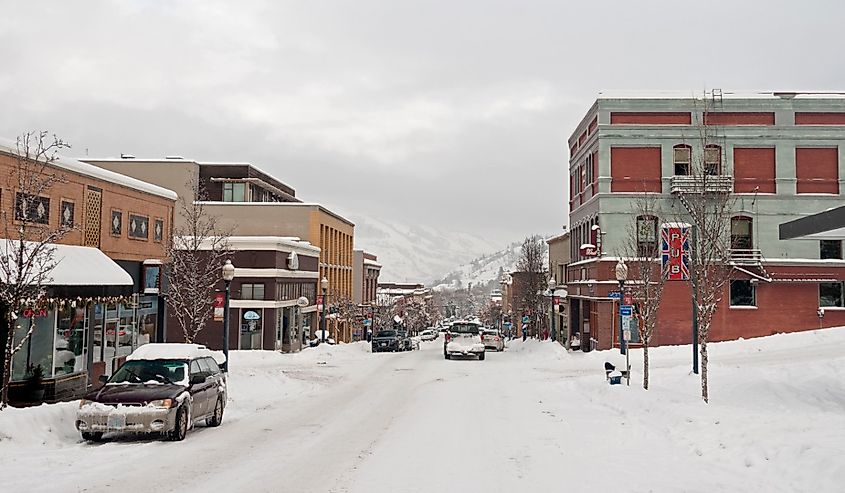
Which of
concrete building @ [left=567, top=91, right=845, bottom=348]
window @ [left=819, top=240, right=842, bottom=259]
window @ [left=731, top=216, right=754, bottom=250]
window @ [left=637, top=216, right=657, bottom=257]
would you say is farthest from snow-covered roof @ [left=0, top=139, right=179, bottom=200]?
window @ [left=819, top=240, right=842, bottom=259]

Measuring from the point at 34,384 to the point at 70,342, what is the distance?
2.29 metres

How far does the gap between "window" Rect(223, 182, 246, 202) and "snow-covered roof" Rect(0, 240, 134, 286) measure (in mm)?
42826

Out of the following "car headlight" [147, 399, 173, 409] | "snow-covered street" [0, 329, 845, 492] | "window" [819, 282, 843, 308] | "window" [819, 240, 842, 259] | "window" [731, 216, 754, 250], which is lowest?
Result: "snow-covered street" [0, 329, 845, 492]

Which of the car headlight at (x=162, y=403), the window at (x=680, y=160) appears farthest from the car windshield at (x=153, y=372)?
the window at (x=680, y=160)

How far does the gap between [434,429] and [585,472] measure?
4.97 meters

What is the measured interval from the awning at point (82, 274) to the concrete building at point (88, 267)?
0.11 feet

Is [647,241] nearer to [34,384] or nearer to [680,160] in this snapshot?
[680,160]

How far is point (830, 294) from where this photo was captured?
40125 mm

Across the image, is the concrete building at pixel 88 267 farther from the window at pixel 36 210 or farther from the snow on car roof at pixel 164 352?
the snow on car roof at pixel 164 352

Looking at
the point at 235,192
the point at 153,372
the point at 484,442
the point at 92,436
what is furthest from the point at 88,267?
the point at 235,192

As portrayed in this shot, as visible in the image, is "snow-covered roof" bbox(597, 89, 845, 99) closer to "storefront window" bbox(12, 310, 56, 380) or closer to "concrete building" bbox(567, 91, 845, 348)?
"concrete building" bbox(567, 91, 845, 348)

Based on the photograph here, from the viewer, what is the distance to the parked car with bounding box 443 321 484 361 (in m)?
38.4

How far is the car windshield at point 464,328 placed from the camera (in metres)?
39.7

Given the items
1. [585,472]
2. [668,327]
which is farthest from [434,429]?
[668,327]
